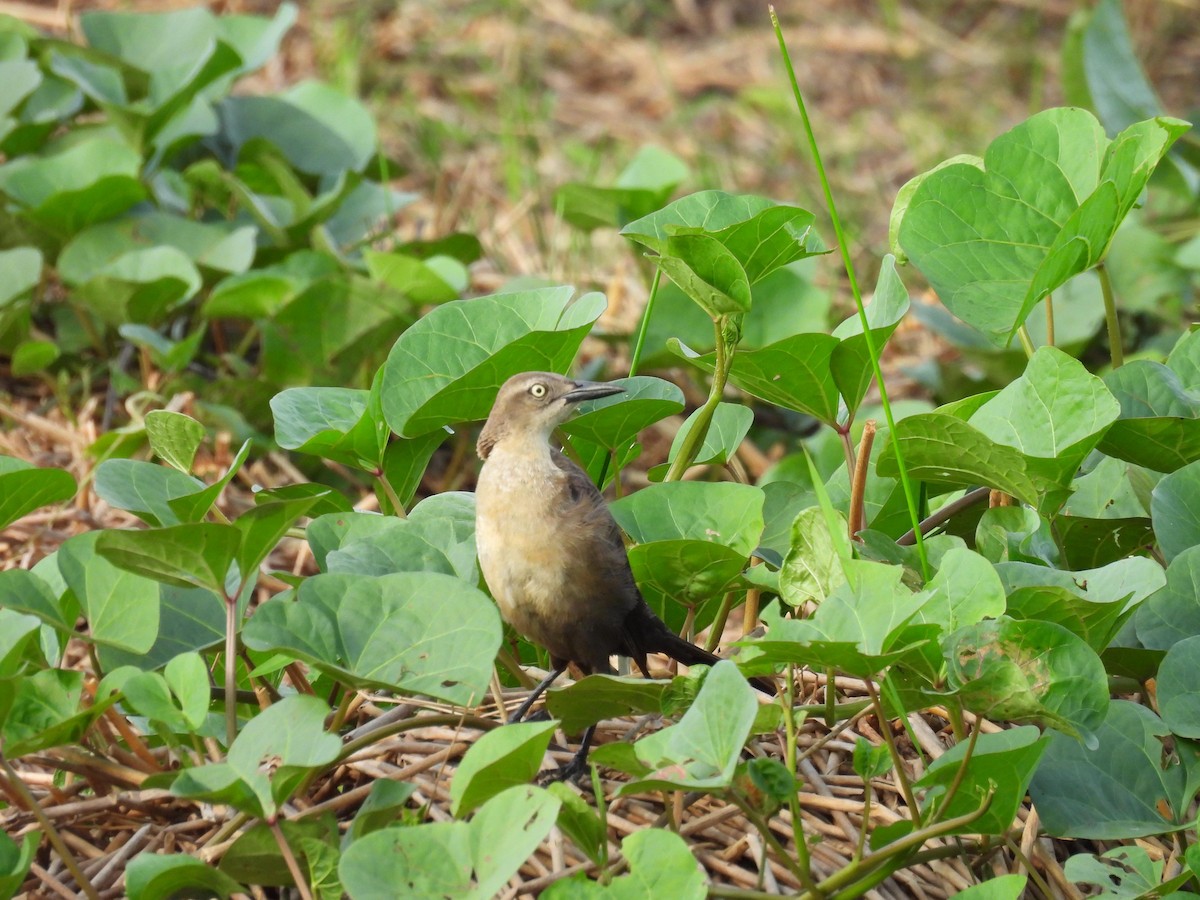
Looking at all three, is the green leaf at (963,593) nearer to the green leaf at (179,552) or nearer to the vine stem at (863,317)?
the vine stem at (863,317)

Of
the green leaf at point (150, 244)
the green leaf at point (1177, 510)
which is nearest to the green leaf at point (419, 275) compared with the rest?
the green leaf at point (150, 244)

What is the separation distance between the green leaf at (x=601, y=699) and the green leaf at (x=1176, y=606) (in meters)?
0.77

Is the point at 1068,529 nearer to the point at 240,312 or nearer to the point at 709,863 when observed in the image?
the point at 709,863

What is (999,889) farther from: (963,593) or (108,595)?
(108,595)

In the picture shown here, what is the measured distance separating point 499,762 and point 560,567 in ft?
2.00

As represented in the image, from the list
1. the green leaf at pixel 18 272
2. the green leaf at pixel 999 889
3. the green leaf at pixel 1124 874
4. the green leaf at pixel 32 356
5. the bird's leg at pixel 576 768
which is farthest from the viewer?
the green leaf at pixel 32 356

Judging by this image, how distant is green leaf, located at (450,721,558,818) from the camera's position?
1613 mm

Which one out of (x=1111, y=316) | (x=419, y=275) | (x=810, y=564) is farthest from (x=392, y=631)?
(x=419, y=275)

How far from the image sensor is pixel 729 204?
7.91 ft

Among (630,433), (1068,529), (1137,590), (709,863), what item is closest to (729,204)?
(630,433)

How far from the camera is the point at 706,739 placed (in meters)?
1.60

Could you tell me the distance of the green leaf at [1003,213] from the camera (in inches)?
94.4

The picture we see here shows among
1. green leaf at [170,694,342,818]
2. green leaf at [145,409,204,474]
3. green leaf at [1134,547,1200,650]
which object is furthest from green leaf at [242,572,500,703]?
green leaf at [1134,547,1200,650]

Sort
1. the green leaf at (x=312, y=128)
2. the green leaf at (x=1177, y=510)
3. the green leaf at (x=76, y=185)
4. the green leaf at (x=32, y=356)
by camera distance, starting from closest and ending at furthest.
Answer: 1. the green leaf at (x=1177, y=510)
2. the green leaf at (x=32, y=356)
3. the green leaf at (x=76, y=185)
4. the green leaf at (x=312, y=128)
